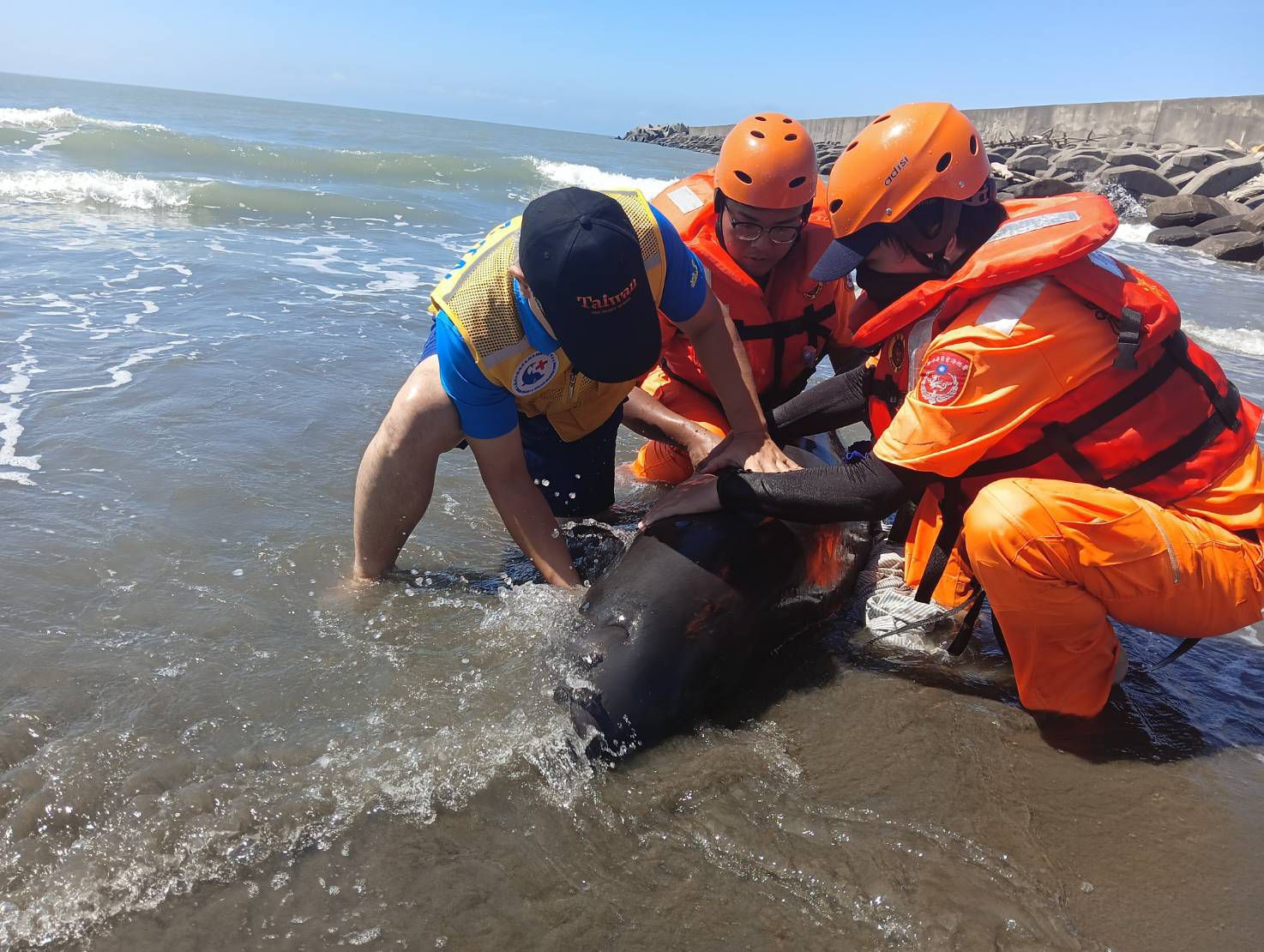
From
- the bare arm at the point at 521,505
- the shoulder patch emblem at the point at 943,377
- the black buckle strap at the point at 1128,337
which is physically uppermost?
the black buckle strap at the point at 1128,337

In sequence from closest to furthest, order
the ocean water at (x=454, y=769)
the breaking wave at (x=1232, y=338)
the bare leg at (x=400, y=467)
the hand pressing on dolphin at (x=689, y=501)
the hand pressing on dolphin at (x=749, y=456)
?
the ocean water at (x=454, y=769), the hand pressing on dolphin at (x=689, y=501), the bare leg at (x=400, y=467), the hand pressing on dolphin at (x=749, y=456), the breaking wave at (x=1232, y=338)

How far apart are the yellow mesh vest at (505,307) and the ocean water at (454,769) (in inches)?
34.6

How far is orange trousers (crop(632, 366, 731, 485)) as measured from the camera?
4797 mm

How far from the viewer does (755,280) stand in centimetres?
448

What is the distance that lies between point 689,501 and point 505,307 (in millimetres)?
1006

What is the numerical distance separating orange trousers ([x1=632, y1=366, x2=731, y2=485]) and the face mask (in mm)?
1345

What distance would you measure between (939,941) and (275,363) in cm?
594

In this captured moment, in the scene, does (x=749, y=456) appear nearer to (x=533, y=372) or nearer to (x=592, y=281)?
(x=533, y=372)

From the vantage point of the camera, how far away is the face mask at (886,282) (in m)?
3.26

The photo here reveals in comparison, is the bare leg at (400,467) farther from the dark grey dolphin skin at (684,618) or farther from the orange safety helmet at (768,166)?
the orange safety helmet at (768,166)

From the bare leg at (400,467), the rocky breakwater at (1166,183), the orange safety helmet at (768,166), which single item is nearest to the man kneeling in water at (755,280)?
the orange safety helmet at (768,166)

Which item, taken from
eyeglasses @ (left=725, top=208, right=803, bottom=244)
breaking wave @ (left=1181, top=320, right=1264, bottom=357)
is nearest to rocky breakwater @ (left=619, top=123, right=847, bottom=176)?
breaking wave @ (left=1181, top=320, right=1264, bottom=357)

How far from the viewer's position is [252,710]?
9.62 feet

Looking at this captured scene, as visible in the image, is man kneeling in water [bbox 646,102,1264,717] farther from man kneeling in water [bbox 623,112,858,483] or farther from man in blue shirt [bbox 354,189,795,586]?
man kneeling in water [bbox 623,112,858,483]
